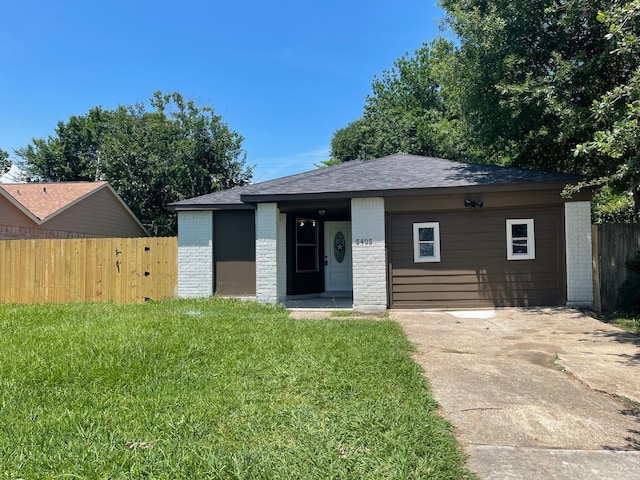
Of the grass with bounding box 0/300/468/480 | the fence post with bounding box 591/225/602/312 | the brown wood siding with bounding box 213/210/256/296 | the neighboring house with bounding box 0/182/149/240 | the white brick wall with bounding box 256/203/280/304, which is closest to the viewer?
the grass with bounding box 0/300/468/480

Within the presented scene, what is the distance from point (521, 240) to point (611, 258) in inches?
67.1

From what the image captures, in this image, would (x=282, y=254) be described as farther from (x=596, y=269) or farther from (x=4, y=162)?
(x=4, y=162)

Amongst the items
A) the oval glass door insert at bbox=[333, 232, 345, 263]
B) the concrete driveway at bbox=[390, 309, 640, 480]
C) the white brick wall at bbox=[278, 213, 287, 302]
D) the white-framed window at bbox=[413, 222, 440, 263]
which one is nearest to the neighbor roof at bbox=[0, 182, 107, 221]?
the white brick wall at bbox=[278, 213, 287, 302]

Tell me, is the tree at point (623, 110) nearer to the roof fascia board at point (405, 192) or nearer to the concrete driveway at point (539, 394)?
the roof fascia board at point (405, 192)

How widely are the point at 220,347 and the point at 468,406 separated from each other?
121 inches

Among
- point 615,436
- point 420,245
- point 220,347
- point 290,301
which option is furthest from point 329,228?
point 615,436

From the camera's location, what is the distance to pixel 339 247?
1242 cm

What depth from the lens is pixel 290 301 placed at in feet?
34.9

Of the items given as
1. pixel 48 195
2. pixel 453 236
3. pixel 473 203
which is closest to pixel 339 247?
pixel 453 236

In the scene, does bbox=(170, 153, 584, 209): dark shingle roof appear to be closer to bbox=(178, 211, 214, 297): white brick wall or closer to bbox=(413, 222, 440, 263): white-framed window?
bbox=(178, 211, 214, 297): white brick wall

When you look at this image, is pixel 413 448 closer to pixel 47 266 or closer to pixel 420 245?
pixel 420 245

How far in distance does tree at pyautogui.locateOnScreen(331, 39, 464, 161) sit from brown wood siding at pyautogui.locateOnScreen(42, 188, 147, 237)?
13.2 meters

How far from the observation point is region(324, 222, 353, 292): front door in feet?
40.5

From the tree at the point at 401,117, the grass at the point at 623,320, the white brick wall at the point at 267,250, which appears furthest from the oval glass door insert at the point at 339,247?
the tree at the point at 401,117
